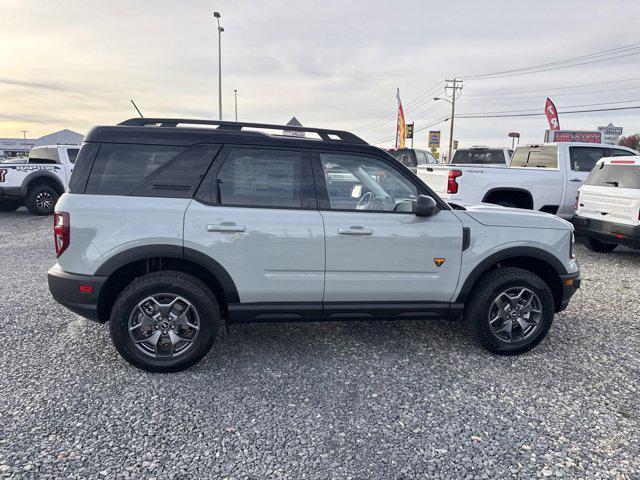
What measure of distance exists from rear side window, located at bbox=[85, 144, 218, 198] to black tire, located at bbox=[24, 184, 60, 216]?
10089mm

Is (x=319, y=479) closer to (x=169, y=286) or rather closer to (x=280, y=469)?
(x=280, y=469)

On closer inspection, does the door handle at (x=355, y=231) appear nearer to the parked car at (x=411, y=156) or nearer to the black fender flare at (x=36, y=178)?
the black fender flare at (x=36, y=178)

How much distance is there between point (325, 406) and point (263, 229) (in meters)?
1.35

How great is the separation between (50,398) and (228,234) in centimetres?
165

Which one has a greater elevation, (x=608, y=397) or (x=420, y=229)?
(x=420, y=229)

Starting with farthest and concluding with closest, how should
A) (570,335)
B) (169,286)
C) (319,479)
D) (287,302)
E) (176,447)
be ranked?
(570,335), (287,302), (169,286), (176,447), (319,479)

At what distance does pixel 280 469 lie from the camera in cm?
243

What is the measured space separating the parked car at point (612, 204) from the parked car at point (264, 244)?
159 inches

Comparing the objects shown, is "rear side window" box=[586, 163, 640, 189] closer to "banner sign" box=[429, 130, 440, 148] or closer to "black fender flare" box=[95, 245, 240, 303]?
"black fender flare" box=[95, 245, 240, 303]

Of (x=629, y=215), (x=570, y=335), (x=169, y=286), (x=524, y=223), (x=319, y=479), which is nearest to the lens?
(x=319, y=479)

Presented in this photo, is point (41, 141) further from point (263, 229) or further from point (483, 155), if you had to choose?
point (263, 229)

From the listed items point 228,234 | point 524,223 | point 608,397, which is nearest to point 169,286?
point 228,234

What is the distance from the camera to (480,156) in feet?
45.4

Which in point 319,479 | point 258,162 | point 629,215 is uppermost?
point 258,162
